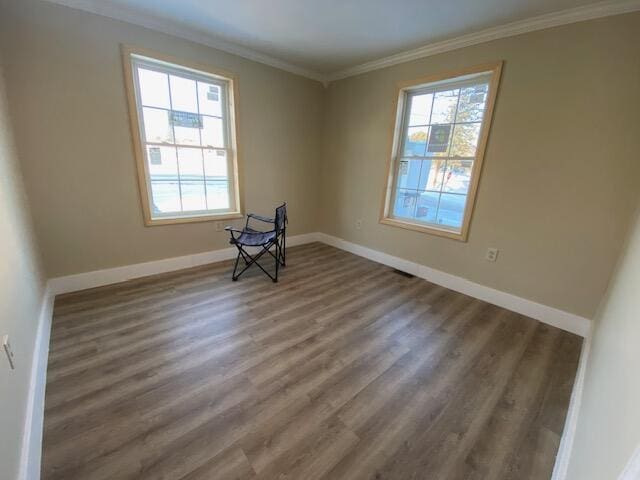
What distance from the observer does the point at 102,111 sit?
228 cm

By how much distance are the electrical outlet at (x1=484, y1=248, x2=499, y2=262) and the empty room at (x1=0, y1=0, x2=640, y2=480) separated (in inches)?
0.5

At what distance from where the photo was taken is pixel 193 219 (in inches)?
117

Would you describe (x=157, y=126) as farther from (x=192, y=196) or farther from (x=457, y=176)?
(x=457, y=176)

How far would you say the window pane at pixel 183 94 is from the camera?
105 inches

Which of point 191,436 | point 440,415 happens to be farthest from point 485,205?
point 191,436

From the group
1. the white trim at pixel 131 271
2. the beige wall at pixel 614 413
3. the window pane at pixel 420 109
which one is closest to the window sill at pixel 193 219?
the white trim at pixel 131 271

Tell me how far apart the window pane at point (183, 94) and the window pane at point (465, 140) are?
108 inches

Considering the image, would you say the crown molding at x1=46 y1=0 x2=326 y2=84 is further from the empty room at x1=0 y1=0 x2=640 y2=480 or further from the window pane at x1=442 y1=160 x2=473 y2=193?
the window pane at x1=442 y1=160 x2=473 y2=193

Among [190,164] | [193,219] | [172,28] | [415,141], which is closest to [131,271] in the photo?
[193,219]

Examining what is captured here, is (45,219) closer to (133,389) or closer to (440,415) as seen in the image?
(133,389)

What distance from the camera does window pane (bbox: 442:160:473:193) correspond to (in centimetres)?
262

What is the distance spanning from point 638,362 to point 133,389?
2064 mm

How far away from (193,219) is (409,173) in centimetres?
256

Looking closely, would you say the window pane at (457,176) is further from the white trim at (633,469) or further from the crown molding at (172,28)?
the white trim at (633,469)
